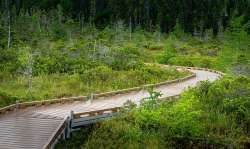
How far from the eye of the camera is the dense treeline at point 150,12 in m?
98.7

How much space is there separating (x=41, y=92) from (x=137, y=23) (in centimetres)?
7104

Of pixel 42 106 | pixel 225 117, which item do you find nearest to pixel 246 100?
pixel 225 117

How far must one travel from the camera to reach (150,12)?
340ft

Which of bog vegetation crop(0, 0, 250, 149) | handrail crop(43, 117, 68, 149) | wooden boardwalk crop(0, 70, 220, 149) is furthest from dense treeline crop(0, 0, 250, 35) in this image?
handrail crop(43, 117, 68, 149)

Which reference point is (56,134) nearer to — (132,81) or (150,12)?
(132,81)

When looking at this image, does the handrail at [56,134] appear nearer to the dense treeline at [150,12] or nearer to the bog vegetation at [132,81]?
the bog vegetation at [132,81]

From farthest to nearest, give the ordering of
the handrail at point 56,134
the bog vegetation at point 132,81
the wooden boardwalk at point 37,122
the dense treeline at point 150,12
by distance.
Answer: the dense treeline at point 150,12 < the bog vegetation at point 132,81 < the wooden boardwalk at point 37,122 < the handrail at point 56,134

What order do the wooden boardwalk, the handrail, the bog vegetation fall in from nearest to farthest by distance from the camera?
the handrail
the wooden boardwalk
the bog vegetation

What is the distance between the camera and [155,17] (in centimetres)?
10331

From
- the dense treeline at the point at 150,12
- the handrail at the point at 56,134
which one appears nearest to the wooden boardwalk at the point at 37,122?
the handrail at the point at 56,134

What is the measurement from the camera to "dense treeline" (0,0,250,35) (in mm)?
98688

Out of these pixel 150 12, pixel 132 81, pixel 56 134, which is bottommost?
pixel 56 134

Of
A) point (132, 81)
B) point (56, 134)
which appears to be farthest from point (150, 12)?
point (56, 134)

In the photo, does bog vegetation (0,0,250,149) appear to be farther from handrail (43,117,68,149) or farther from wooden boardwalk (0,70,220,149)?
wooden boardwalk (0,70,220,149)
